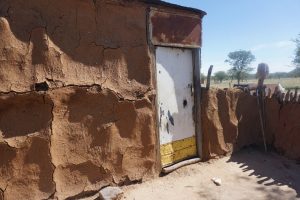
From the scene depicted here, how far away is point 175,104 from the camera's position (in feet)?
20.3

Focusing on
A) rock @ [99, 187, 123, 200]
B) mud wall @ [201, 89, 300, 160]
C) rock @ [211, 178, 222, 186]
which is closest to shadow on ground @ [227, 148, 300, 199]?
mud wall @ [201, 89, 300, 160]

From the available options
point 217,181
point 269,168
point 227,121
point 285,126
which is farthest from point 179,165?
point 285,126

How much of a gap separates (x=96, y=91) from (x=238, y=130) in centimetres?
355

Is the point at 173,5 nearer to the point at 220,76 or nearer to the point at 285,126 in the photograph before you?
the point at 285,126

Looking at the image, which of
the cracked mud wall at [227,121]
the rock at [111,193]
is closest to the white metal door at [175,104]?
the cracked mud wall at [227,121]

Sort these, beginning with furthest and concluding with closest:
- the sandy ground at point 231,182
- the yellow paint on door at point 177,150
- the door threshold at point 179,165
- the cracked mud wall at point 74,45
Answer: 1. the yellow paint on door at point 177,150
2. the door threshold at point 179,165
3. the sandy ground at point 231,182
4. the cracked mud wall at point 74,45

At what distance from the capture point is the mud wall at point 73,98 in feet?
13.8

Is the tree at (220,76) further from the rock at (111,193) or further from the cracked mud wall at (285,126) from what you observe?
the rock at (111,193)

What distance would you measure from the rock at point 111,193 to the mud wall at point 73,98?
0.65 ft

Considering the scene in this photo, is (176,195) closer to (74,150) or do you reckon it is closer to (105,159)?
(105,159)

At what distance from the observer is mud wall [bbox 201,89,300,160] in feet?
21.7

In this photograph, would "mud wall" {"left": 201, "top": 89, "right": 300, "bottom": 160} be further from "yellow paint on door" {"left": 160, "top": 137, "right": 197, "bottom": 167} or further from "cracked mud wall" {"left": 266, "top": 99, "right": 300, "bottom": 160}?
"yellow paint on door" {"left": 160, "top": 137, "right": 197, "bottom": 167}

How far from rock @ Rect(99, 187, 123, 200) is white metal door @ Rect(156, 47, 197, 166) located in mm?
1234

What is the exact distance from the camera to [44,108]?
4445 mm
